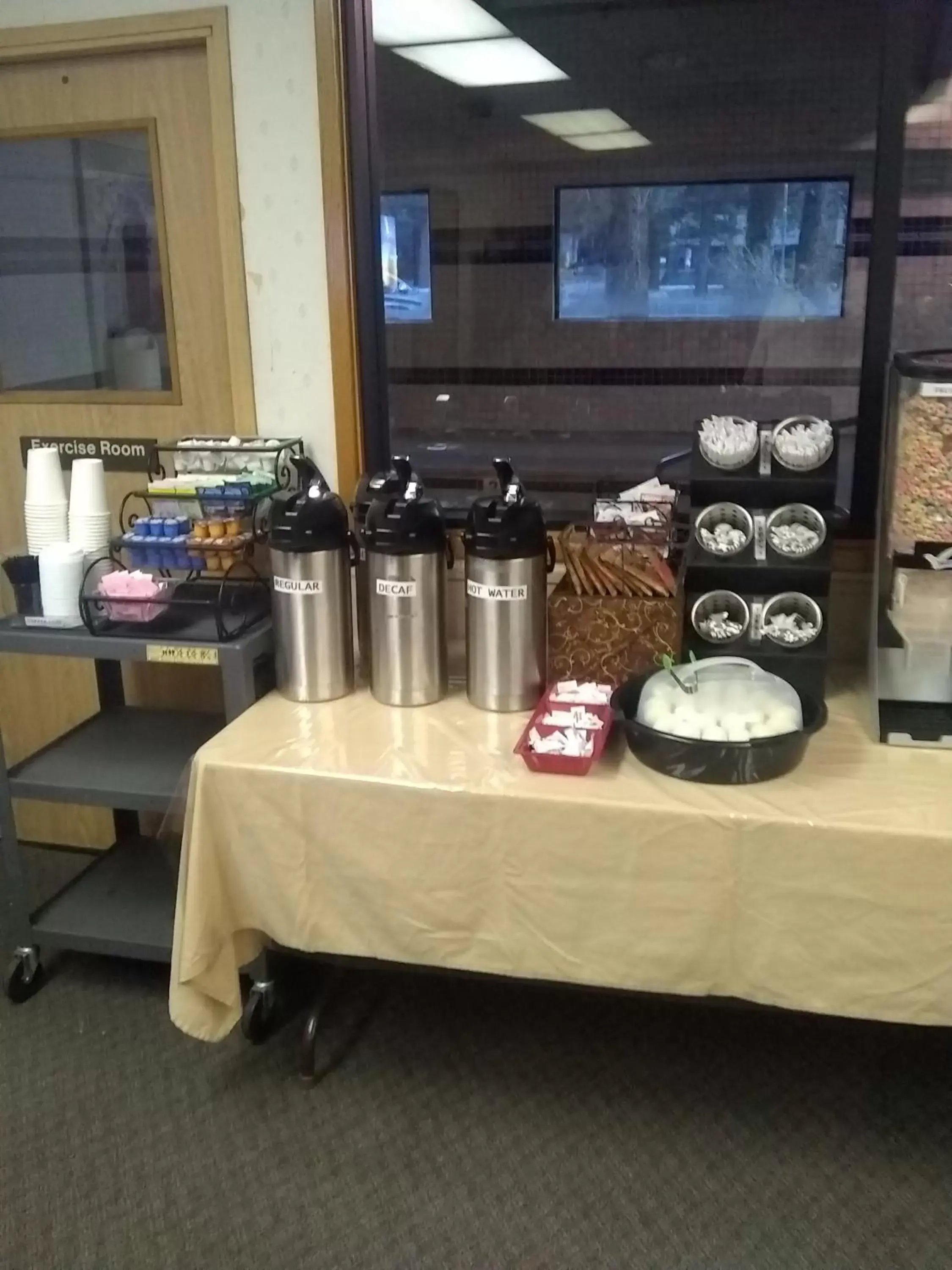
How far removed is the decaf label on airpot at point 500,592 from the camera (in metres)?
1.74

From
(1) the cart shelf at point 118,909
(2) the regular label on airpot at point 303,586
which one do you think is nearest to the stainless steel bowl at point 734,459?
(2) the regular label on airpot at point 303,586

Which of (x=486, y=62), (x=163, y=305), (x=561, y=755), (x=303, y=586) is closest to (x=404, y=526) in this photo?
(x=303, y=586)

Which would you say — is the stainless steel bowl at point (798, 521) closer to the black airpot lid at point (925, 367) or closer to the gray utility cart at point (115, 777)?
the black airpot lid at point (925, 367)

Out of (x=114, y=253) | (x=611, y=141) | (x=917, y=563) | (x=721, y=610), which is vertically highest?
(x=611, y=141)

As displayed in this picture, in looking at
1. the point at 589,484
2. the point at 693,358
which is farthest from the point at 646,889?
the point at 693,358

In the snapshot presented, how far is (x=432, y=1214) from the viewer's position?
5.24ft

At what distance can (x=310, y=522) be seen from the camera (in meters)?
1.77

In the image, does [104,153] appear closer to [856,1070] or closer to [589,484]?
[589,484]

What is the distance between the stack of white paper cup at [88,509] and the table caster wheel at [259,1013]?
905 mm

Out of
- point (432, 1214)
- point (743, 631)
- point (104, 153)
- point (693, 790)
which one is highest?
point (104, 153)

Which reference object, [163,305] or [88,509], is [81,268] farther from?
[88,509]

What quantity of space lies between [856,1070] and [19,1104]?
1.50 metres

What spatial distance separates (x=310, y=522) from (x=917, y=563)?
3.21ft

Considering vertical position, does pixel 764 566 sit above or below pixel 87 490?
below
